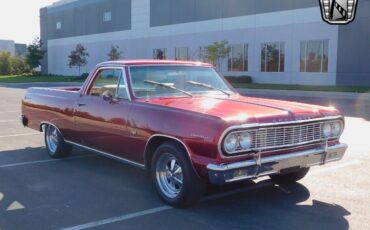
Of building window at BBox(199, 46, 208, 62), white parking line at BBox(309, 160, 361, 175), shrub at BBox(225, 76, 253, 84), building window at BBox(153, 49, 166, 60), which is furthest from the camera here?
building window at BBox(153, 49, 166, 60)

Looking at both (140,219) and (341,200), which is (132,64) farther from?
(341,200)

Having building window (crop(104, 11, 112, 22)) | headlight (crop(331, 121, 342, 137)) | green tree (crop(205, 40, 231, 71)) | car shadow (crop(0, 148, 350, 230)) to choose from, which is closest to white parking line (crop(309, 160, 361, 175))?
car shadow (crop(0, 148, 350, 230))

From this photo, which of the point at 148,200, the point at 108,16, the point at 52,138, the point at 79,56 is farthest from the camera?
the point at 79,56

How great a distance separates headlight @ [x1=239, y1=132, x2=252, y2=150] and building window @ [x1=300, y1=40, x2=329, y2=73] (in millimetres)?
27176

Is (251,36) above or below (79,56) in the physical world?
above

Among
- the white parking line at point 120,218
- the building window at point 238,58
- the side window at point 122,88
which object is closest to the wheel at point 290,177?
the white parking line at point 120,218

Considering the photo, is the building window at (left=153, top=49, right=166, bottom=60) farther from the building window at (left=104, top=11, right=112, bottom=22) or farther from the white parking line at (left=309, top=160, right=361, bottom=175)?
the white parking line at (left=309, top=160, right=361, bottom=175)

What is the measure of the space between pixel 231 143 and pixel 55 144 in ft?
14.0

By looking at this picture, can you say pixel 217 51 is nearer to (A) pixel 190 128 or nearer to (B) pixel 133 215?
(A) pixel 190 128

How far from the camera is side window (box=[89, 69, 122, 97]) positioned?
645 cm

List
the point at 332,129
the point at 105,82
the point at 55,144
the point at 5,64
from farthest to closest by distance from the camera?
the point at 5,64 → the point at 55,144 → the point at 105,82 → the point at 332,129

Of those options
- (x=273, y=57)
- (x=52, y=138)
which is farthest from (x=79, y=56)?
(x=52, y=138)

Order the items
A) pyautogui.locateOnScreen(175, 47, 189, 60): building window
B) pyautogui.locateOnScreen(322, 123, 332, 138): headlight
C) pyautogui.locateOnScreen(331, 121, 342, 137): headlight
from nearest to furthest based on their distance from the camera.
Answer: pyautogui.locateOnScreen(322, 123, 332, 138): headlight < pyautogui.locateOnScreen(331, 121, 342, 137): headlight < pyautogui.locateOnScreen(175, 47, 189, 60): building window

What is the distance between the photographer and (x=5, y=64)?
218 ft
